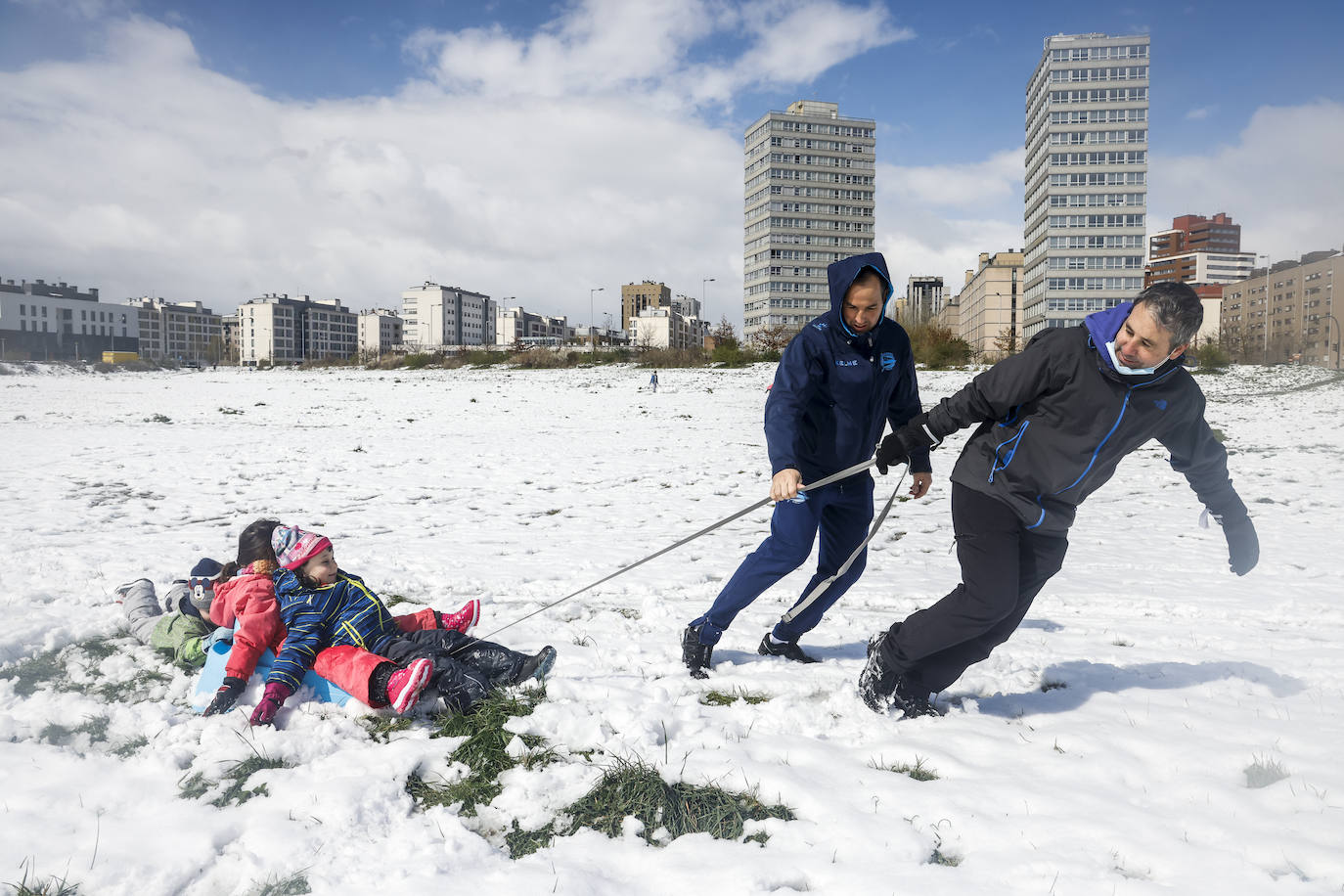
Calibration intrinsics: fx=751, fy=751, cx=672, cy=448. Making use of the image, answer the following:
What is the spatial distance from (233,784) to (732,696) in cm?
213

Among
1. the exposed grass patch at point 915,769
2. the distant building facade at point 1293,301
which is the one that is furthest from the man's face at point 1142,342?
the distant building facade at point 1293,301

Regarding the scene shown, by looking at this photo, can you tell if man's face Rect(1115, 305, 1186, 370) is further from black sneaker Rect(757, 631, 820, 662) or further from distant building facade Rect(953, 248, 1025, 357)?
distant building facade Rect(953, 248, 1025, 357)

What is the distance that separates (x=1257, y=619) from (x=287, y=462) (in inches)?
475

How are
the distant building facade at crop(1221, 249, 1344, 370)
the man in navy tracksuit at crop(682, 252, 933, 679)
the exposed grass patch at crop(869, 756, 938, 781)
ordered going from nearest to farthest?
the exposed grass patch at crop(869, 756, 938, 781) → the man in navy tracksuit at crop(682, 252, 933, 679) → the distant building facade at crop(1221, 249, 1344, 370)

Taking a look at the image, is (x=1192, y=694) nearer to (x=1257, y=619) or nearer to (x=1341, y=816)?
(x=1341, y=816)

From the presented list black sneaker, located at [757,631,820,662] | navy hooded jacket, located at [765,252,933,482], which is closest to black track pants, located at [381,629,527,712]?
black sneaker, located at [757,631,820,662]

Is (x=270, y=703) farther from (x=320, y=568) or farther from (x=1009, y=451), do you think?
(x=1009, y=451)

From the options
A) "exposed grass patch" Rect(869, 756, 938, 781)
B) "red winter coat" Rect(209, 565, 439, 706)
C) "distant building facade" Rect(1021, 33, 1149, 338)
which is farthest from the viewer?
"distant building facade" Rect(1021, 33, 1149, 338)

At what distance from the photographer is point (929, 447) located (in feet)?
11.4

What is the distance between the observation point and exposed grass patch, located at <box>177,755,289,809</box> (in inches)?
108

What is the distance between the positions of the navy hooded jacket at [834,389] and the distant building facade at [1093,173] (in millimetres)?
99757

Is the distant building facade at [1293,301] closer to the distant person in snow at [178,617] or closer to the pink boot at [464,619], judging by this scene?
the pink boot at [464,619]

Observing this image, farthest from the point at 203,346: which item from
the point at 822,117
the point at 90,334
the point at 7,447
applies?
the point at 7,447

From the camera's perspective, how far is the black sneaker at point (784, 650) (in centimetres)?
418
